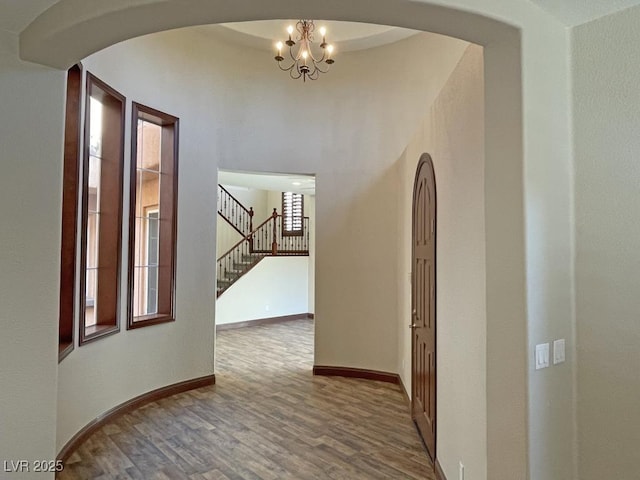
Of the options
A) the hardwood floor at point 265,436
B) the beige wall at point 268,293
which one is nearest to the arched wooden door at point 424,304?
the hardwood floor at point 265,436

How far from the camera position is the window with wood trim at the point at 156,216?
4.25m

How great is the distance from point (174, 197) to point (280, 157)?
4.74 feet

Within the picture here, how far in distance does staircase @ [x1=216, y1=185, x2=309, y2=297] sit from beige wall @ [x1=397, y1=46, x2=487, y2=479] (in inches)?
249

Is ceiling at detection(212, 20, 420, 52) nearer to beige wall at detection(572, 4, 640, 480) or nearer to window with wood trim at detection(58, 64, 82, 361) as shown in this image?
window with wood trim at detection(58, 64, 82, 361)

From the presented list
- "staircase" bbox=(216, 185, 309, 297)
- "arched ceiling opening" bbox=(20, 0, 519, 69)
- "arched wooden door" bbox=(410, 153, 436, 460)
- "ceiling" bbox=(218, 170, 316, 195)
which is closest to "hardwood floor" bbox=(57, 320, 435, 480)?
"arched wooden door" bbox=(410, 153, 436, 460)

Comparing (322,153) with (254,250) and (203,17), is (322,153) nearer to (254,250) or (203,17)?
(203,17)

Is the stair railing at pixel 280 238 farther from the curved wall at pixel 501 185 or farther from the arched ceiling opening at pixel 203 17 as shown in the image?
the arched ceiling opening at pixel 203 17

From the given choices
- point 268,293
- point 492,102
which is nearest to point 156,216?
point 492,102

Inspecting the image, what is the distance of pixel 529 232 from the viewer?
68.2 inches

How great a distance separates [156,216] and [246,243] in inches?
238

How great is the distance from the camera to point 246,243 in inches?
412

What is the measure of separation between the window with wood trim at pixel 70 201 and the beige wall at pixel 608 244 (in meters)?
3.37

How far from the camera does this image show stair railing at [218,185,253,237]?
10445 mm

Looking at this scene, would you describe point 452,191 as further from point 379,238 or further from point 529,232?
point 379,238
